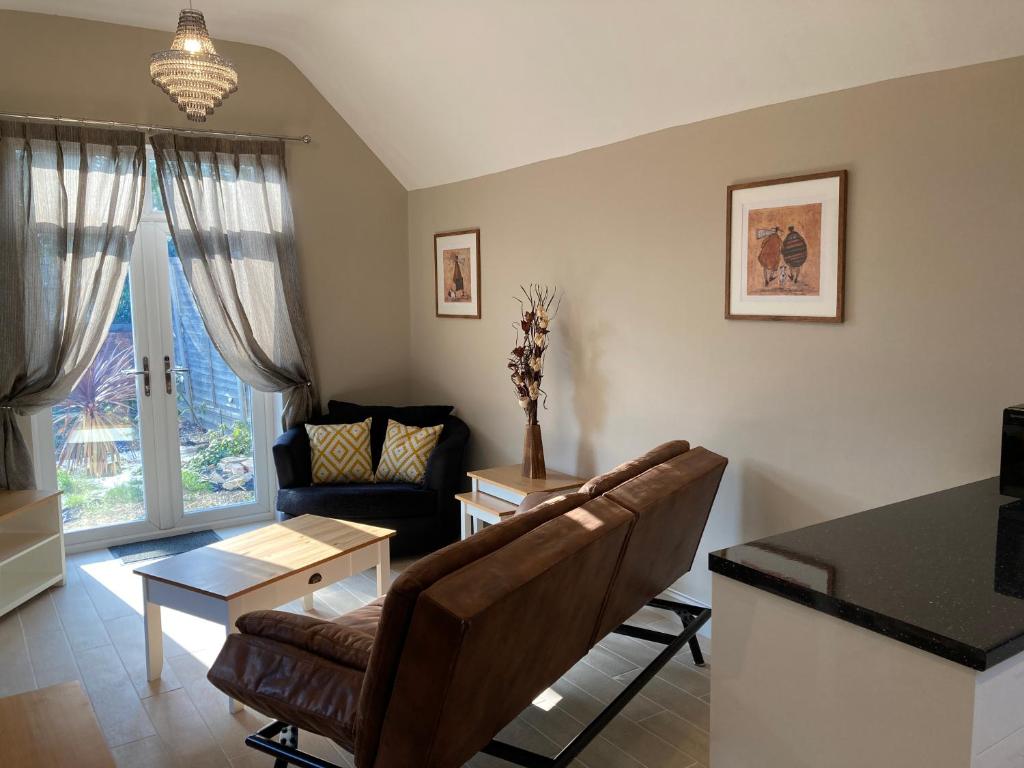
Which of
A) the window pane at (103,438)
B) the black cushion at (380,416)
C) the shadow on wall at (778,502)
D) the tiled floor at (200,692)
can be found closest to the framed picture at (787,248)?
the shadow on wall at (778,502)

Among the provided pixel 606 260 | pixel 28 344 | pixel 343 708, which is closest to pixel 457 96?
pixel 606 260

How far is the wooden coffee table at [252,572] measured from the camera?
9.71 ft

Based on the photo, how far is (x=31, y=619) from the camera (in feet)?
12.4

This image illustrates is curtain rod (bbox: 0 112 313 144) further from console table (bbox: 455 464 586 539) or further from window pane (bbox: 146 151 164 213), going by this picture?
console table (bbox: 455 464 586 539)

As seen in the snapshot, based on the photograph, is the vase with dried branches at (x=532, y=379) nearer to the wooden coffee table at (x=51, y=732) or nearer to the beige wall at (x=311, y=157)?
the beige wall at (x=311, y=157)

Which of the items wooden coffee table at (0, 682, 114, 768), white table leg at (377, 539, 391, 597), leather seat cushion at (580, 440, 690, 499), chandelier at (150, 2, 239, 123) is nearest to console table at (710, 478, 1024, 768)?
leather seat cushion at (580, 440, 690, 499)

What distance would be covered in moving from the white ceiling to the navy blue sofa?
1773 mm

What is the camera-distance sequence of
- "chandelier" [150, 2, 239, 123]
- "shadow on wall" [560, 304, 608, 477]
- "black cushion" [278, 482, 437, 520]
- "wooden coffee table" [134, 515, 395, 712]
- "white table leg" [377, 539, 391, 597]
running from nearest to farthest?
"chandelier" [150, 2, 239, 123]
"wooden coffee table" [134, 515, 395, 712]
"white table leg" [377, 539, 391, 597]
"shadow on wall" [560, 304, 608, 477]
"black cushion" [278, 482, 437, 520]

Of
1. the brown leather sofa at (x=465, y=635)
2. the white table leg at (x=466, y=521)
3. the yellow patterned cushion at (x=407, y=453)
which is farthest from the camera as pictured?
the yellow patterned cushion at (x=407, y=453)

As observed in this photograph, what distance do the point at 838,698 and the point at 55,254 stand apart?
434 cm

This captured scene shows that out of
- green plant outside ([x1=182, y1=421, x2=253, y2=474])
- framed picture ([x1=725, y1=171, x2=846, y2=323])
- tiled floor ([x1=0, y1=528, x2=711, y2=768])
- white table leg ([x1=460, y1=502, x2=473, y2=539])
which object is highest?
framed picture ([x1=725, y1=171, x2=846, y2=323])

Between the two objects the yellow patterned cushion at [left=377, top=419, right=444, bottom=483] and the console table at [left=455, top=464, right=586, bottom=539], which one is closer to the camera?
the console table at [left=455, top=464, right=586, bottom=539]

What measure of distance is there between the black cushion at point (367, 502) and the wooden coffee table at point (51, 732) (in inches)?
85.5

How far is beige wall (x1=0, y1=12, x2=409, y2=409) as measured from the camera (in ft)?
14.1
